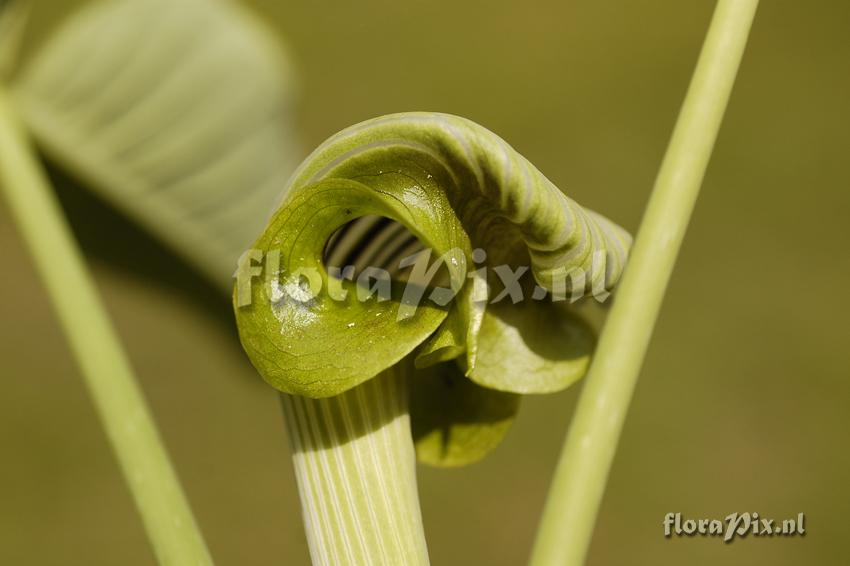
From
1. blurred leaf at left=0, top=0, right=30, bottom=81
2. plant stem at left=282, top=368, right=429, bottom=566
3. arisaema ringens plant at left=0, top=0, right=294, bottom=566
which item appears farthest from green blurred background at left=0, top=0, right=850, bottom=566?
plant stem at left=282, top=368, right=429, bottom=566

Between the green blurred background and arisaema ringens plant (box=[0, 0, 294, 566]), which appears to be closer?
arisaema ringens plant (box=[0, 0, 294, 566])

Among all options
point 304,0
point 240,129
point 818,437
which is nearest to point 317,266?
point 240,129

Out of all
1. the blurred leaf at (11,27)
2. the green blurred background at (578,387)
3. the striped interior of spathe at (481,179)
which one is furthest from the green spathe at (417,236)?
the green blurred background at (578,387)

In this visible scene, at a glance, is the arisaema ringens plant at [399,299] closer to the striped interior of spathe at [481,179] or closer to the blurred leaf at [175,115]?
the striped interior of spathe at [481,179]

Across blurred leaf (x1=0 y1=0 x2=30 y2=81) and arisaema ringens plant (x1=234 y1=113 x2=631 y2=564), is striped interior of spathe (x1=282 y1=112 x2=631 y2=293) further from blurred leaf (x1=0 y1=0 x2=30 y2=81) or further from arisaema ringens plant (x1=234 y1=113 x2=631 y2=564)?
blurred leaf (x1=0 y1=0 x2=30 y2=81)
